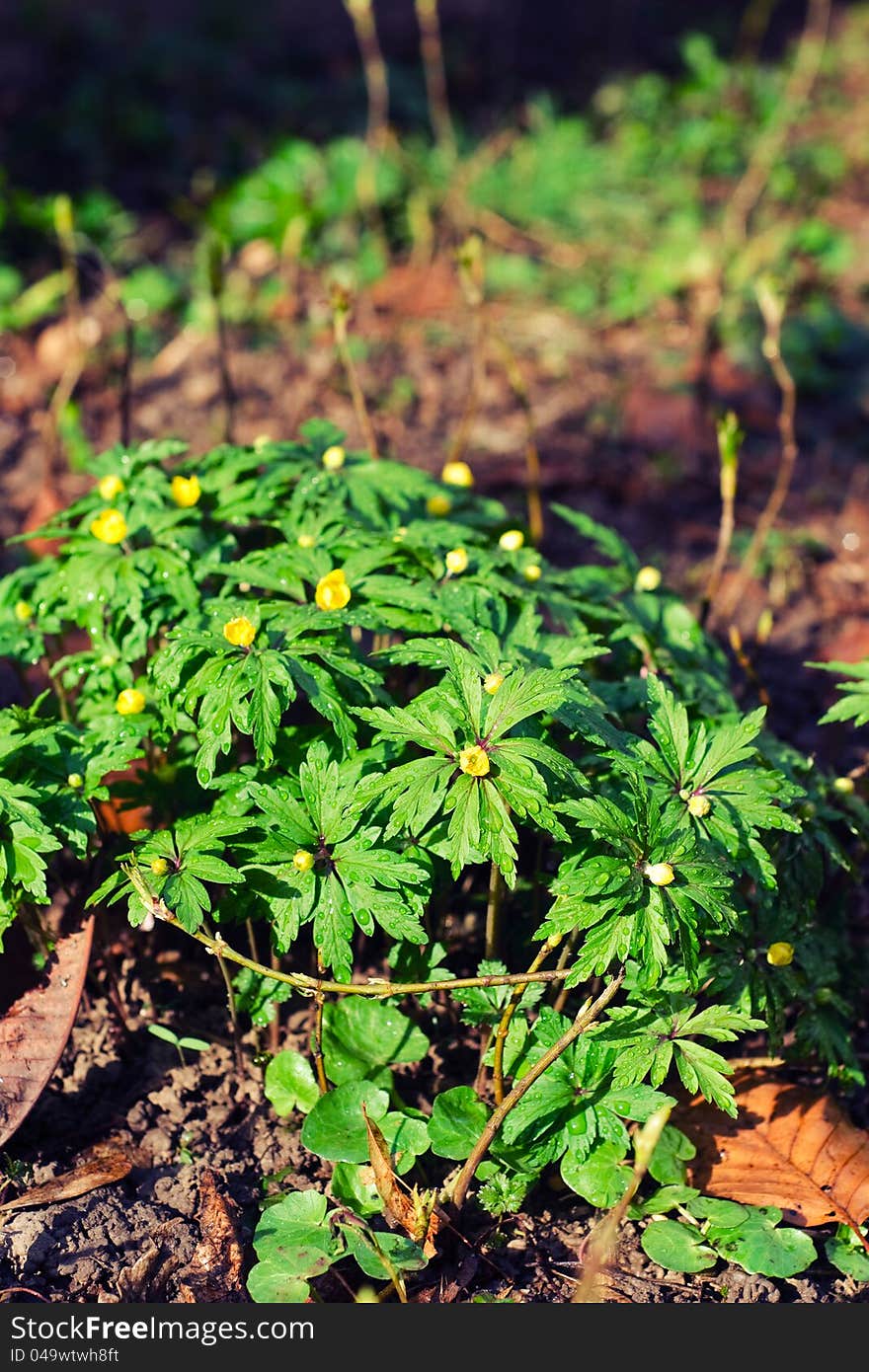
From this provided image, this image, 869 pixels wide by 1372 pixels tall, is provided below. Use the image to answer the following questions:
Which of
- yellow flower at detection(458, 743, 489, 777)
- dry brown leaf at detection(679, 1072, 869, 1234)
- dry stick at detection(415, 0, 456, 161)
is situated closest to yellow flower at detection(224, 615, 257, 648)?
yellow flower at detection(458, 743, 489, 777)

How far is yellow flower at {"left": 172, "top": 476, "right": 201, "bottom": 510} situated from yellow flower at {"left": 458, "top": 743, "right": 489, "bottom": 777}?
1149mm

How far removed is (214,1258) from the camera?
2445 mm

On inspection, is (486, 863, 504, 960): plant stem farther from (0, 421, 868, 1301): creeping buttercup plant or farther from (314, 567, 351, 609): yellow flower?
(314, 567, 351, 609): yellow flower

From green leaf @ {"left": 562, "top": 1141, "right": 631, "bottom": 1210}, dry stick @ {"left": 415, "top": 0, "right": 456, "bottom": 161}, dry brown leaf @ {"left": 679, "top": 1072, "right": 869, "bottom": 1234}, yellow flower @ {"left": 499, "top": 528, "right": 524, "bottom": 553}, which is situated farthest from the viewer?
dry stick @ {"left": 415, "top": 0, "right": 456, "bottom": 161}

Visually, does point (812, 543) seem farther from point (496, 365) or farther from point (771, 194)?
point (771, 194)

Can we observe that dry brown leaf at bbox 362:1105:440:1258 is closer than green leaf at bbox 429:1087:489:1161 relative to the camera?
Yes

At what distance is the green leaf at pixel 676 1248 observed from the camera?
2.48 metres

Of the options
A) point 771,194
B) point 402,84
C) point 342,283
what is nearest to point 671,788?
point 342,283

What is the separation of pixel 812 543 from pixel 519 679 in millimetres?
2870

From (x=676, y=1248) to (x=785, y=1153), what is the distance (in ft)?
1.14

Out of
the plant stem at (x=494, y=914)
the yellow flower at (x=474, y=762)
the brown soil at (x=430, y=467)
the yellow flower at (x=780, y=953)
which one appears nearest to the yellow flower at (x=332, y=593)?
the yellow flower at (x=474, y=762)

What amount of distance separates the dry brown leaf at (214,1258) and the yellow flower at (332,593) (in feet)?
4.28

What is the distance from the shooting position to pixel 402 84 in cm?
772

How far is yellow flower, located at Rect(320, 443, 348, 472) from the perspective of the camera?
3.10 m
